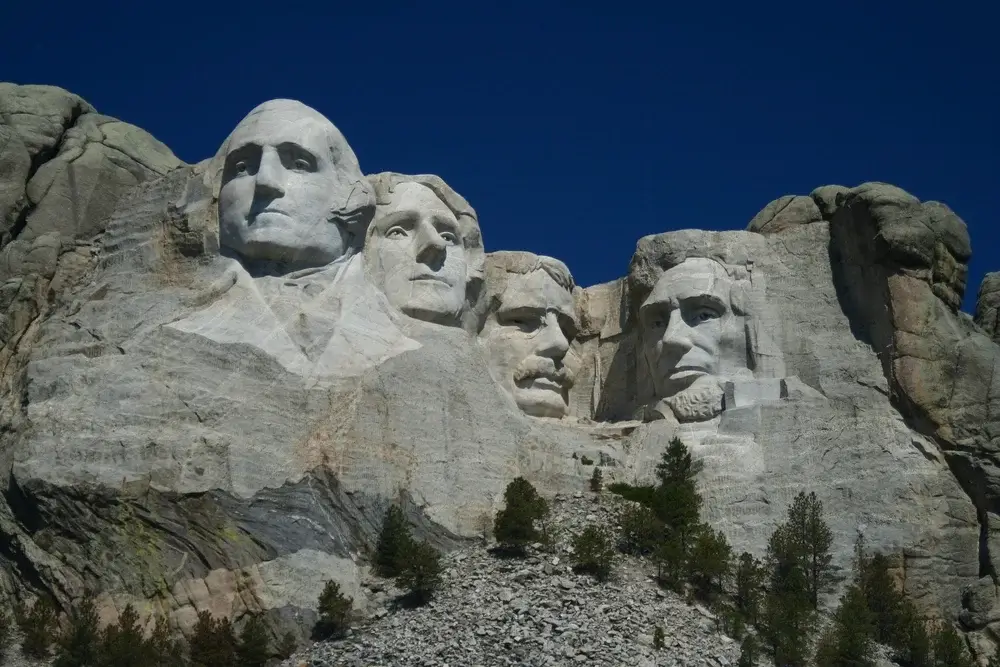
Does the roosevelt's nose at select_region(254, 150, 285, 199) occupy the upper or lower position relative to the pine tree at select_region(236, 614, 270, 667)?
upper

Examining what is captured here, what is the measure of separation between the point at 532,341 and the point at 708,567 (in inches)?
239

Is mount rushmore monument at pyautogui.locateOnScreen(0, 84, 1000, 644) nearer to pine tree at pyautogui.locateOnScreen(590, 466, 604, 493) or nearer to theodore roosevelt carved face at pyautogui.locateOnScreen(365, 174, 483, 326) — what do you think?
theodore roosevelt carved face at pyautogui.locateOnScreen(365, 174, 483, 326)

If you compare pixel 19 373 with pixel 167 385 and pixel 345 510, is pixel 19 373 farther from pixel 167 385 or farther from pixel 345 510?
pixel 345 510

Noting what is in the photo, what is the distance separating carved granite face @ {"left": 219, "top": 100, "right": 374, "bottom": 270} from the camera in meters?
30.6

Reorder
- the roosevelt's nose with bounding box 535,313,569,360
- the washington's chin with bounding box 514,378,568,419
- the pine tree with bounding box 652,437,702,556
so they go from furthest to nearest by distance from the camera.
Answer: the roosevelt's nose with bounding box 535,313,569,360
the washington's chin with bounding box 514,378,568,419
the pine tree with bounding box 652,437,702,556

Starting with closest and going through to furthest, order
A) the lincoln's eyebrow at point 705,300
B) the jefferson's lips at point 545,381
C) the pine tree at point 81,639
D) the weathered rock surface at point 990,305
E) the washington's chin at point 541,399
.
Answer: the pine tree at point 81,639
the lincoln's eyebrow at point 705,300
the washington's chin at point 541,399
the jefferson's lips at point 545,381
the weathered rock surface at point 990,305

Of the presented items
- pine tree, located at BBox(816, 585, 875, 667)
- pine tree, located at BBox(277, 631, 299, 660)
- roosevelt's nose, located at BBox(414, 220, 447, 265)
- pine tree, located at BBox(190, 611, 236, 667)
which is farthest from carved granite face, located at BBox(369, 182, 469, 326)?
pine tree, located at BBox(816, 585, 875, 667)

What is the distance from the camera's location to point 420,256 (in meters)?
32.6

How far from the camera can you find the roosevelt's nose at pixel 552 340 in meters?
34.3

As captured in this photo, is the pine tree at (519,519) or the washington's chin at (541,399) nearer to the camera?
the pine tree at (519,519)

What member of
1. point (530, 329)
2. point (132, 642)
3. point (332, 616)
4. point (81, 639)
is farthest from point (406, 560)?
point (530, 329)

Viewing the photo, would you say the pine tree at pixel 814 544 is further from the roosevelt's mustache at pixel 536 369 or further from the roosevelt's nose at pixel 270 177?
the roosevelt's nose at pixel 270 177

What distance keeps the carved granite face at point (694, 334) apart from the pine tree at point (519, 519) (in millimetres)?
4250

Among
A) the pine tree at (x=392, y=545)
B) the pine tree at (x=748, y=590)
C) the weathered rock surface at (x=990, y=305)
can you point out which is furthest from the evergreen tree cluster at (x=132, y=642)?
the weathered rock surface at (x=990, y=305)
